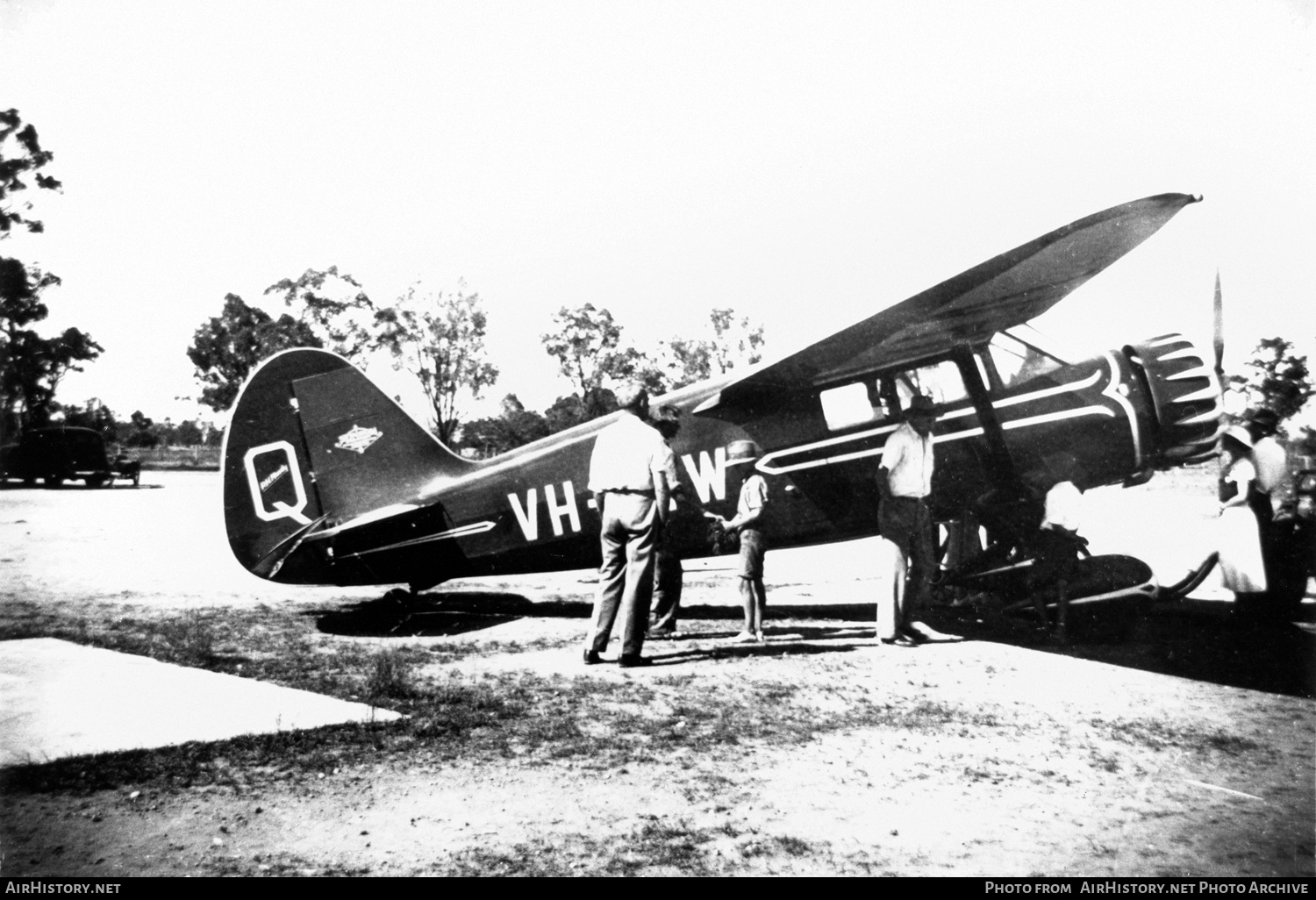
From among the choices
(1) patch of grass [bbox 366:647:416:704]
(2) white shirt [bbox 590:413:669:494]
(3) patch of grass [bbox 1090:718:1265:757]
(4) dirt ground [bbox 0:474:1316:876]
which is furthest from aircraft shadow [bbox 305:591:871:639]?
(3) patch of grass [bbox 1090:718:1265:757]

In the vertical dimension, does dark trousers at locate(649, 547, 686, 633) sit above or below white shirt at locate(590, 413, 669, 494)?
below

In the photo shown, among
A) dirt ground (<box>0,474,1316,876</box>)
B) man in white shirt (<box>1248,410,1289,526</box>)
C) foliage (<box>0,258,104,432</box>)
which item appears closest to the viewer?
dirt ground (<box>0,474,1316,876</box>)

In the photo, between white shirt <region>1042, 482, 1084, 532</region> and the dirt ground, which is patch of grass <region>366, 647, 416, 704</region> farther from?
white shirt <region>1042, 482, 1084, 532</region>

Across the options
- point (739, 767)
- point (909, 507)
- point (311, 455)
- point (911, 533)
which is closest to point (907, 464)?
point (909, 507)

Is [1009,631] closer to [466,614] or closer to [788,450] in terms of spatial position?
[788,450]

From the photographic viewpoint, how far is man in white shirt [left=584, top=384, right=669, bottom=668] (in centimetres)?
579

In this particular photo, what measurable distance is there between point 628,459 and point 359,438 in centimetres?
322

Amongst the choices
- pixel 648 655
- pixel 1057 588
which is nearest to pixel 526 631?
pixel 648 655

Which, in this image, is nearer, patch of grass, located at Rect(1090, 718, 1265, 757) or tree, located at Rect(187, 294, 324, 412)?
patch of grass, located at Rect(1090, 718, 1265, 757)

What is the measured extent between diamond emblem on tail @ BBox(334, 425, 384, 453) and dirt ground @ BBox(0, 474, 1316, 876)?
1637 millimetres

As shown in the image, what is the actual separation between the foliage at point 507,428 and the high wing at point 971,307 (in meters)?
25.2

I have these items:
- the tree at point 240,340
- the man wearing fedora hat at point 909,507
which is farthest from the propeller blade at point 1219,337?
the tree at point 240,340

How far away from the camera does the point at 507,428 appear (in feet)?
114
